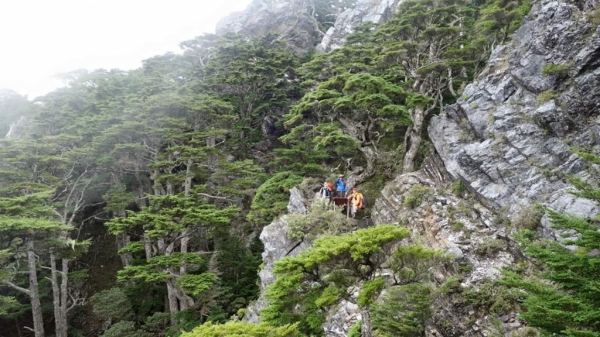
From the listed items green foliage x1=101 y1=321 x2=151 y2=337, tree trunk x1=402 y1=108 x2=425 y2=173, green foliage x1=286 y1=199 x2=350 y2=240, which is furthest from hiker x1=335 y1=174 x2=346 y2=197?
green foliage x1=101 y1=321 x2=151 y2=337

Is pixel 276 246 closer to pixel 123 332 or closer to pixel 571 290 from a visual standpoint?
pixel 123 332

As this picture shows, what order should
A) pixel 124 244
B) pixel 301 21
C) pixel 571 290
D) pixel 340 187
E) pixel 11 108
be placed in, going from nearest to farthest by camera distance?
pixel 571 290, pixel 340 187, pixel 124 244, pixel 11 108, pixel 301 21

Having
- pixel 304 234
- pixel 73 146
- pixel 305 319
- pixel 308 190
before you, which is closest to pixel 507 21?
pixel 308 190

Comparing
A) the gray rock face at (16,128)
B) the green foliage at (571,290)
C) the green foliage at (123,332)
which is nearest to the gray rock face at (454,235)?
the green foliage at (571,290)

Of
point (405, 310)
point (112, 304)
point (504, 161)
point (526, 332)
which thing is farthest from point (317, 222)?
point (112, 304)

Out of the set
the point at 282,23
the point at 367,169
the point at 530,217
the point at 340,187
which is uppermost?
the point at 282,23

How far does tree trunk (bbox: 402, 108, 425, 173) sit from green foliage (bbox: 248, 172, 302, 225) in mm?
5050

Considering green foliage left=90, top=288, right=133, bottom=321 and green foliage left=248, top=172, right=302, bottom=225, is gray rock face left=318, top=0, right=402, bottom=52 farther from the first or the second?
green foliage left=90, top=288, right=133, bottom=321

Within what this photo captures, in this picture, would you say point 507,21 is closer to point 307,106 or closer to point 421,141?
point 421,141

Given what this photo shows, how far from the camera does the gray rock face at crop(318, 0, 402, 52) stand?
35.5 m

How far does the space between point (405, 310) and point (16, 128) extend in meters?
32.3

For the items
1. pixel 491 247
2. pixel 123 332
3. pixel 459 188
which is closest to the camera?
pixel 491 247

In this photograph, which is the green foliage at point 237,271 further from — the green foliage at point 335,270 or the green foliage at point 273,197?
the green foliage at point 335,270

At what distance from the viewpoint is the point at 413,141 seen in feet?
51.6
